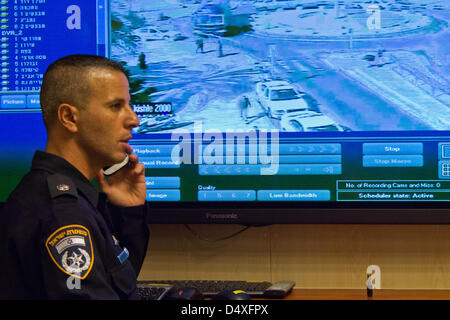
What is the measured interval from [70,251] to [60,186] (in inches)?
7.1

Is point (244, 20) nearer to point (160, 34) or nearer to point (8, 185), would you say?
point (160, 34)

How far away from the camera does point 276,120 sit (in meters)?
2.18

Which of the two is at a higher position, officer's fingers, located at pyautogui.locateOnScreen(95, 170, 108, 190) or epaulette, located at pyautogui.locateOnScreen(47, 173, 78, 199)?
epaulette, located at pyautogui.locateOnScreen(47, 173, 78, 199)

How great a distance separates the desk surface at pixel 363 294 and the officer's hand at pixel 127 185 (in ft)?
2.18

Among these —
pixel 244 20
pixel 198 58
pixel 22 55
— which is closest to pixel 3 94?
pixel 22 55

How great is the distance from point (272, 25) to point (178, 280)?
3.62 ft

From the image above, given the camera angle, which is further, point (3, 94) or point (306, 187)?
point (3, 94)

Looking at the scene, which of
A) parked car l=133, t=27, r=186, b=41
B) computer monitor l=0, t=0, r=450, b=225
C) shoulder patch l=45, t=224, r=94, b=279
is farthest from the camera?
parked car l=133, t=27, r=186, b=41

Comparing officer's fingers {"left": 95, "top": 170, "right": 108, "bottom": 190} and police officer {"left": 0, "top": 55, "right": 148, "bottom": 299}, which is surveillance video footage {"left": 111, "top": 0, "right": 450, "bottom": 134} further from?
police officer {"left": 0, "top": 55, "right": 148, "bottom": 299}

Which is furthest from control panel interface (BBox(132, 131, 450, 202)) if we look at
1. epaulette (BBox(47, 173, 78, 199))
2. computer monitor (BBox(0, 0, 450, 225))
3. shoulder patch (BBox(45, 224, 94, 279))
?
shoulder patch (BBox(45, 224, 94, 279))

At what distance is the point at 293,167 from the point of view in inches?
84.9

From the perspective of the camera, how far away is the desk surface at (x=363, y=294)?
194 cm

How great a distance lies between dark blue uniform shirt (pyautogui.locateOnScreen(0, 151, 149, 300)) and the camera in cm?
113

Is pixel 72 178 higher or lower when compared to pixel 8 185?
higher
